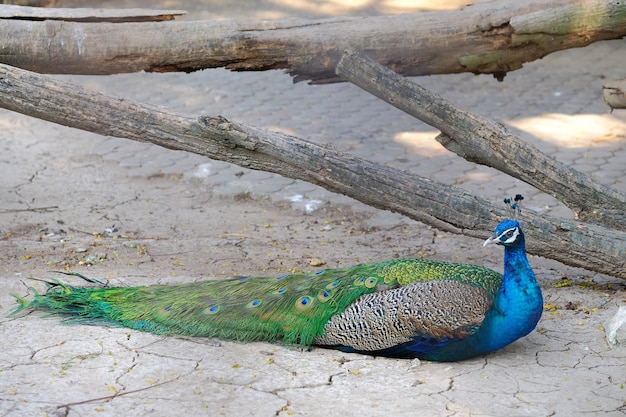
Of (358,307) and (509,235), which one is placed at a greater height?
(509,235)

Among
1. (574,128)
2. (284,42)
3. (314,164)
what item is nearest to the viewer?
(314,164)

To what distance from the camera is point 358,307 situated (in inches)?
161

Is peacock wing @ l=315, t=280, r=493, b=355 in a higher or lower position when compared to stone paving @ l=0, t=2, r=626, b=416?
higher

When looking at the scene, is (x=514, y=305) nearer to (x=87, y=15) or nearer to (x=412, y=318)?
(x=412, y=318)

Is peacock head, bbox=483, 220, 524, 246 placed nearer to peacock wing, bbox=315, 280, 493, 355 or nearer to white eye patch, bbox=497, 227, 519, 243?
white eye patch, bbox=497, 227, 519, 243

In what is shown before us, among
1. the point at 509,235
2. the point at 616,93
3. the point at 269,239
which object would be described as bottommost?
the point at 269,239

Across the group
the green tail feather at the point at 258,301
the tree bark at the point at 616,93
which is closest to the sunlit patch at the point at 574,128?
the tree bark at the point at 616,93

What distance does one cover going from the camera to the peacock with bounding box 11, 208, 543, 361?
3.99m

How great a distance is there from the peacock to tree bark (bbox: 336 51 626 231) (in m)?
0.84

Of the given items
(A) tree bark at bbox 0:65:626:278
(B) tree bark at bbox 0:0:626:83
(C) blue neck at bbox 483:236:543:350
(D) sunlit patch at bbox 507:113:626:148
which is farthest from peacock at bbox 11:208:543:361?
(D) sunlit patch at bbox 507:113:626:148

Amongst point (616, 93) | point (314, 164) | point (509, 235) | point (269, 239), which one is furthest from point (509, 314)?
point (269, 239)

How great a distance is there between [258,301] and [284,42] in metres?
1.73

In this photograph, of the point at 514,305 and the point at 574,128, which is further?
the point at 574,128

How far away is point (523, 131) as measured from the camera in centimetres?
809
